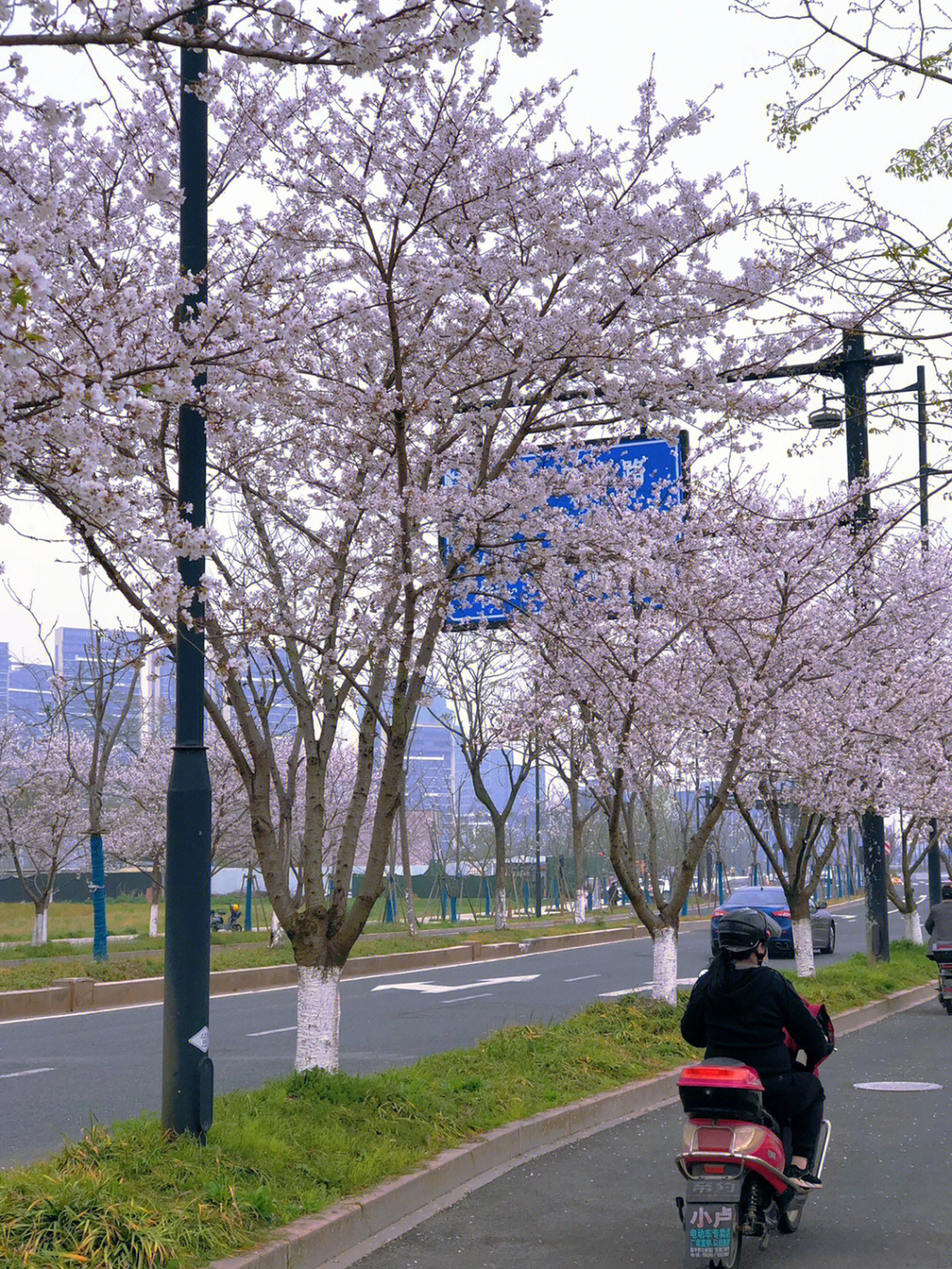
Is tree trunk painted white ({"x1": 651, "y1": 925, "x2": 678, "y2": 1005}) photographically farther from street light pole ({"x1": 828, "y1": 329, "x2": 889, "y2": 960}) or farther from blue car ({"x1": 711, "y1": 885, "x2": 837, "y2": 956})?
blue car ({"x1": 711, "y1": 885, "x2": 837, "y2": 956})

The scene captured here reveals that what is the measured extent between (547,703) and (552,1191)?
8942 millimetres

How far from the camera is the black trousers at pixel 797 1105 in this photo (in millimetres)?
6277

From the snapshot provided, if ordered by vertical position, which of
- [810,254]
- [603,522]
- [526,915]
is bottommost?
[526,915]

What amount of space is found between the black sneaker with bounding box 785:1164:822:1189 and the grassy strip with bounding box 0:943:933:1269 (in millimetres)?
2159

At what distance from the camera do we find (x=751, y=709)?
14617mm

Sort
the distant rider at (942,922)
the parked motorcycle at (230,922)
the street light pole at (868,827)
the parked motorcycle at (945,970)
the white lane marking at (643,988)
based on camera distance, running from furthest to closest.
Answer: the parked motorcycle at (230,922)
the white lane marking at (643,988)
the distant rider at (942,922)
the parked motorcycle at (945,970)
the street light pole at (868,827)

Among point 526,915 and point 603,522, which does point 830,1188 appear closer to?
point 603,522

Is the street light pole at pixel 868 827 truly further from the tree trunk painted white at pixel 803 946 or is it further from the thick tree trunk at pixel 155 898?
the thick tree trunk at pixel 155 898

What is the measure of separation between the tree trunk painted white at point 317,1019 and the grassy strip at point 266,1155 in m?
0.25

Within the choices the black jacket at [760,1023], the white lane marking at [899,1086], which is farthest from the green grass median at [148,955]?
the black jacket at [760,1023]

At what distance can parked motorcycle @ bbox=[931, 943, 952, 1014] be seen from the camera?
59.5 ft

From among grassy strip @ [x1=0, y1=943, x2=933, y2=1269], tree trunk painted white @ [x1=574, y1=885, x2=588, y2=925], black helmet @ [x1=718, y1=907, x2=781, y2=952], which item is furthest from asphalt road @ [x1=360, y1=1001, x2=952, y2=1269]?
tree trunk painted white @ [x1=574, y1=885, x2=588, y2=925]

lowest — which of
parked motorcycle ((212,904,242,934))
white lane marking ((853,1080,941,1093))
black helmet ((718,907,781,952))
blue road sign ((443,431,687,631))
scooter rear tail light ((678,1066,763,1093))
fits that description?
parked motorcycle ((212,904,242,934))

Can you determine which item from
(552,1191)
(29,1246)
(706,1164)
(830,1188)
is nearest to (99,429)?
(29,1246)
